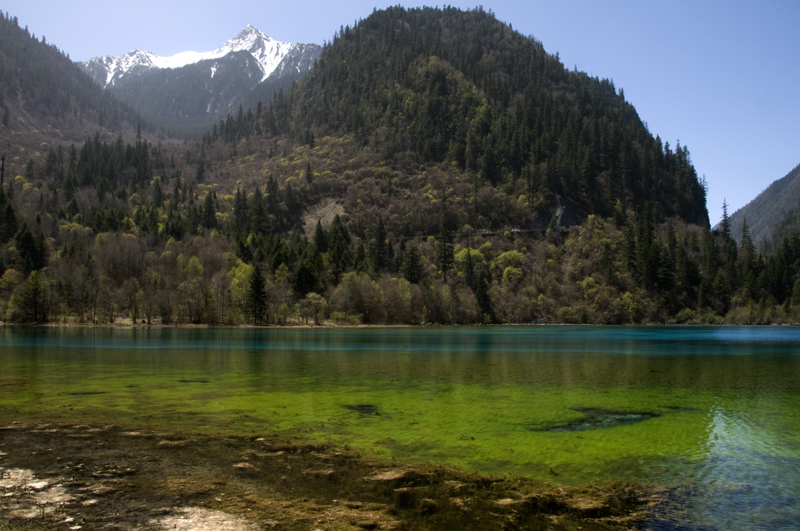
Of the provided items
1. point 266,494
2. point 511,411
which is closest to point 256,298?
point 511,411

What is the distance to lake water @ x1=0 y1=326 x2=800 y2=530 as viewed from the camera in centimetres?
1449

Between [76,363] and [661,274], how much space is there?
175 meters

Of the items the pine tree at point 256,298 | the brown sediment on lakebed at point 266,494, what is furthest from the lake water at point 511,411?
the pine tree at point 256,298

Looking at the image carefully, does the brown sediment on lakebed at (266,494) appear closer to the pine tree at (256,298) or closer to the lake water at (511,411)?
the lake water at (511,411)

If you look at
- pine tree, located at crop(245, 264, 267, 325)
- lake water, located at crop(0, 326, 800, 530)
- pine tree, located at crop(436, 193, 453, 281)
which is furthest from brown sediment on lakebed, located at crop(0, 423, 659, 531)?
pine tree, located at crop(436, 193, 453, 281)

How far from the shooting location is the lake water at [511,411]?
1449cm

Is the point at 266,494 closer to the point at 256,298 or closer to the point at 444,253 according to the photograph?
the point at 256,298

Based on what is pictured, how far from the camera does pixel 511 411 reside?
77.9 ft

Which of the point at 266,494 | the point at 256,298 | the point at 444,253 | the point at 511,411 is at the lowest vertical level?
the point at 511,411

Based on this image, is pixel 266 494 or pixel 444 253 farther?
pixel 444 253

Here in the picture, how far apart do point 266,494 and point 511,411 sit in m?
14.3

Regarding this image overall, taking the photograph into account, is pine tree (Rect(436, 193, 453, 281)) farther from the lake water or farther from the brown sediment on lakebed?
the brown sediment on lakebed

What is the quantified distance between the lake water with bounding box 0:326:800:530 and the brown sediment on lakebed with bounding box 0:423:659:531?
140cm

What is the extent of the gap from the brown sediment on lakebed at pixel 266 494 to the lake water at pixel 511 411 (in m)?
1.40
